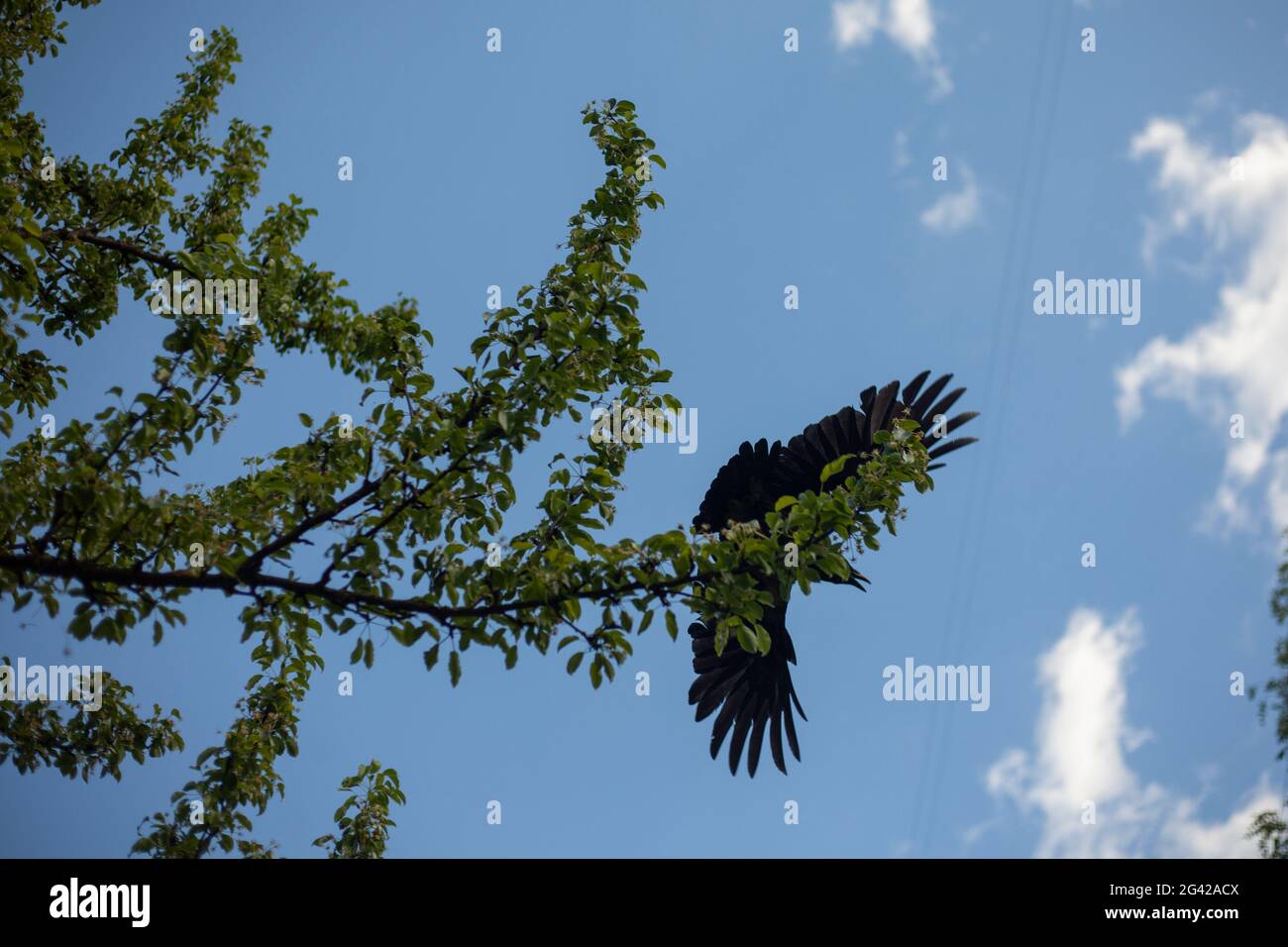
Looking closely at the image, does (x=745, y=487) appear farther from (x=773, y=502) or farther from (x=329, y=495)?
(x=329, y=495)

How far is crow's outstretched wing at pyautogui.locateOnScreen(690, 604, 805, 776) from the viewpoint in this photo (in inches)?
281

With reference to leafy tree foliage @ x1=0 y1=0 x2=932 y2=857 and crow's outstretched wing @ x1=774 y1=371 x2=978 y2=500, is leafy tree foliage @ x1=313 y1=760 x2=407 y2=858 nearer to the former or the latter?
leafy tree foliage @ x1=0 y1=0 x2=932 y2=857

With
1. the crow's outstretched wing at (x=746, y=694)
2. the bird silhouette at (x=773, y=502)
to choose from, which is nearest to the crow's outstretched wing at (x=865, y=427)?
the bird silhouette at (x=773, y=502)

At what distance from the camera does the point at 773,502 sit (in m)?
6.76

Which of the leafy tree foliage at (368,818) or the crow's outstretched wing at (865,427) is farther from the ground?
the crow's outstretched wing at (865,427)

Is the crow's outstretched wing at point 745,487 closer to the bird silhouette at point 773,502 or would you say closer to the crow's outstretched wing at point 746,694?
the bird silhouette at point 773,502

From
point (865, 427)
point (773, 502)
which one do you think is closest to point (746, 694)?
point (773, 502)

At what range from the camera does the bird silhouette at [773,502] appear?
6.27 meters

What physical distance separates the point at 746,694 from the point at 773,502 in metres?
1.59
